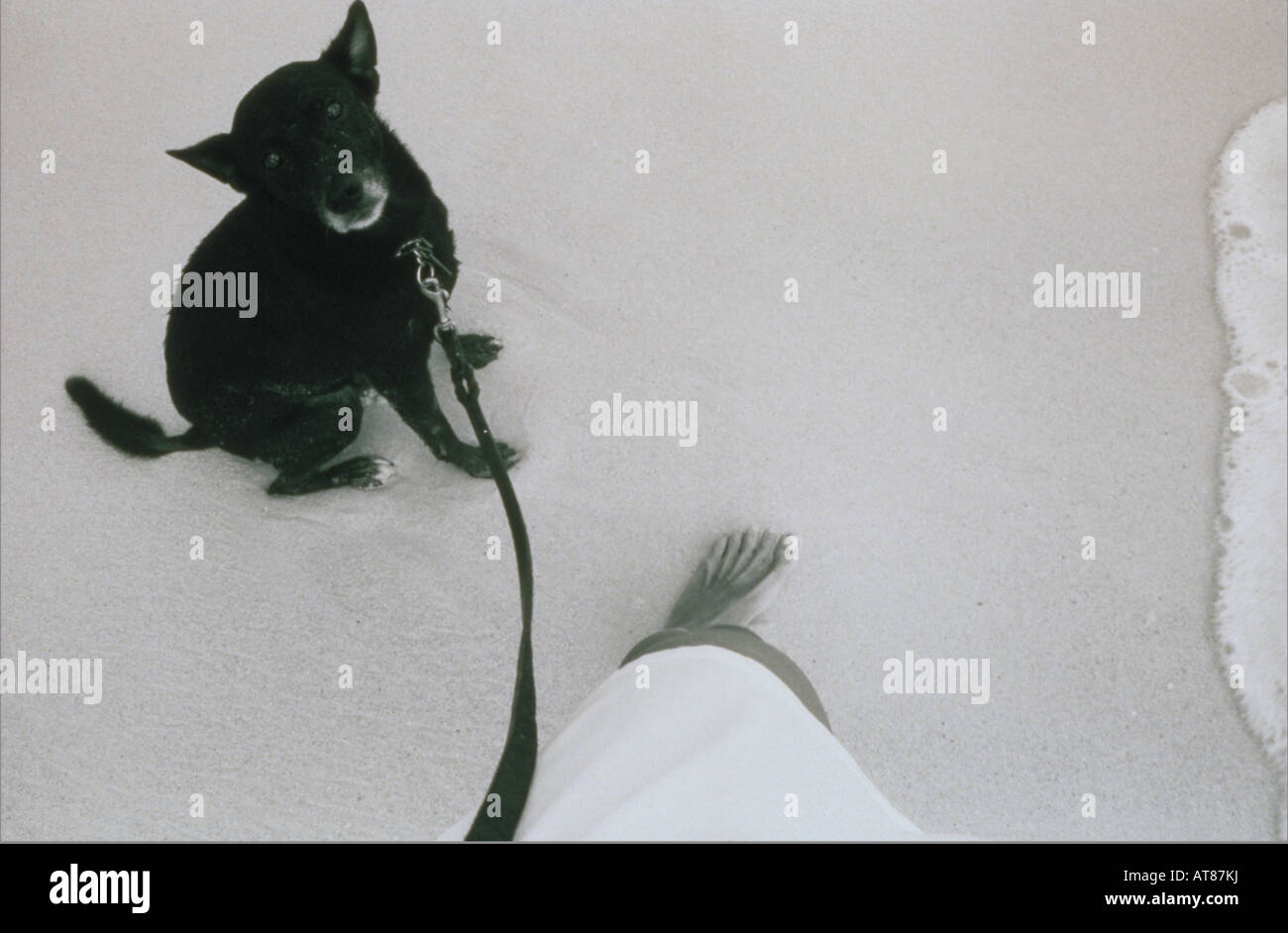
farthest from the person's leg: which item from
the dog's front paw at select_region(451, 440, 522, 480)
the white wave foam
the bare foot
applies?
the white wave foam

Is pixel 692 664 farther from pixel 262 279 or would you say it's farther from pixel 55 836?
pixel 55 836

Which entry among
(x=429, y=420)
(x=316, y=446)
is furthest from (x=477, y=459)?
(x=316, y=446)

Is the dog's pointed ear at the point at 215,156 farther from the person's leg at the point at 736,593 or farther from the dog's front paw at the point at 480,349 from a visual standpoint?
the person's leg at the point at 736,593

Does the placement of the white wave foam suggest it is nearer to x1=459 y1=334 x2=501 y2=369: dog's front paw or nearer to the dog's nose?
x1=459 y1=334 x2=501 y2=369: dog's front paw

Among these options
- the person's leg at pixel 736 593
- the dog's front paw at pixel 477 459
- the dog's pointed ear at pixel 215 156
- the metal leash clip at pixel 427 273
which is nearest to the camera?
the dog's pointed ear at pixel 215 156

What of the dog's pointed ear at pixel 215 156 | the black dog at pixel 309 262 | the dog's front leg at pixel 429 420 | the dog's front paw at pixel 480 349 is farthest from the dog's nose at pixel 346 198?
the dog's front paw at pixel 480 349

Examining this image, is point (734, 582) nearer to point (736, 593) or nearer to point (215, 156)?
point (736, 593)

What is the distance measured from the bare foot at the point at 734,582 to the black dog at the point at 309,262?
1.74ft

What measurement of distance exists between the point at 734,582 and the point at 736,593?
0.06ft

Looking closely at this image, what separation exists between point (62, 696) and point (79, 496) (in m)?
0.33

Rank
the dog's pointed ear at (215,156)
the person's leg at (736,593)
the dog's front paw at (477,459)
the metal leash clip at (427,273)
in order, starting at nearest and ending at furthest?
the dog's pointed ear at (215,156) → the metal leash clip at (427,273) → the person's leg at (736,593) → the dog's front paw at (477,459)

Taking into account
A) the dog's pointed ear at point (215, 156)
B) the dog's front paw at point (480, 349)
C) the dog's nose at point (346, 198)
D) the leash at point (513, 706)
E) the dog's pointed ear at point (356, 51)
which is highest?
the dog's pointed ear at point (356, 51)

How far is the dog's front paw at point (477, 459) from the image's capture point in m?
1.43

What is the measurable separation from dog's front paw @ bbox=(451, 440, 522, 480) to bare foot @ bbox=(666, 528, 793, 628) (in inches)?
14.4
